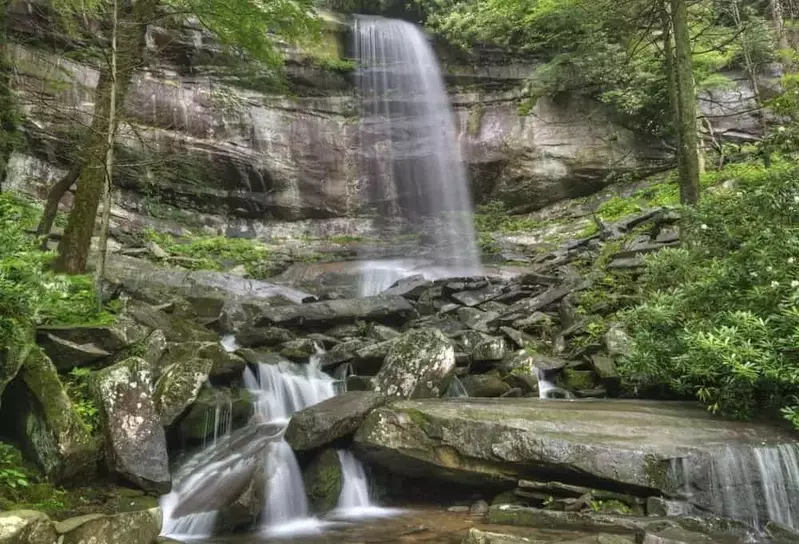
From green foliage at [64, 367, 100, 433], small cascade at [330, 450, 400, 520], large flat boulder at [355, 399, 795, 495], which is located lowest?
small cascade at [330, 450, 400, 520]

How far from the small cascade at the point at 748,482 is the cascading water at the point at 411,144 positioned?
16.7m

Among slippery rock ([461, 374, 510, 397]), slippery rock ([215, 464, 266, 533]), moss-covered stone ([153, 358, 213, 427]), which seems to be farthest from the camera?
slippery rock ([461, 374, 510, 397])

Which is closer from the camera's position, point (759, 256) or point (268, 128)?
point (759, 256)


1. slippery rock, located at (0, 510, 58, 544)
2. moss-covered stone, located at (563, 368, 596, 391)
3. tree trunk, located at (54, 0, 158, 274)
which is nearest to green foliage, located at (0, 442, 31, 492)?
slippery rock, located at (0, 510, 58, 544)

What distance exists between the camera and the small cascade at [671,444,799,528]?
17.6 feet

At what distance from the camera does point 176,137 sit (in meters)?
20.8

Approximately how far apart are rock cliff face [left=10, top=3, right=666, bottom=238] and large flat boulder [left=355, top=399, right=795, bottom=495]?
50.2ft

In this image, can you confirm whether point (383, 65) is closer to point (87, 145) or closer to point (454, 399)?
point (87, 145)

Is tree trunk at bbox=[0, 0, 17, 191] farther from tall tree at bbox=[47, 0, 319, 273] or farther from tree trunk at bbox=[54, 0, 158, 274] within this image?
tree trunk at bbox=[54, 0, 158, 274]

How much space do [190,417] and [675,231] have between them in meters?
10.6

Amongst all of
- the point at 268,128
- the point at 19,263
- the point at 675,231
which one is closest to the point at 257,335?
the point at 19,263

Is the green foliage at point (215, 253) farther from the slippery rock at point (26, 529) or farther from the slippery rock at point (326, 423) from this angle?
the slippery rock at point (26, 529)

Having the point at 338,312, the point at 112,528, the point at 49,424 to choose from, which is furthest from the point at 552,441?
the point at 338,312

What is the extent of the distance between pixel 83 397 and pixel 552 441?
518 centimetres
